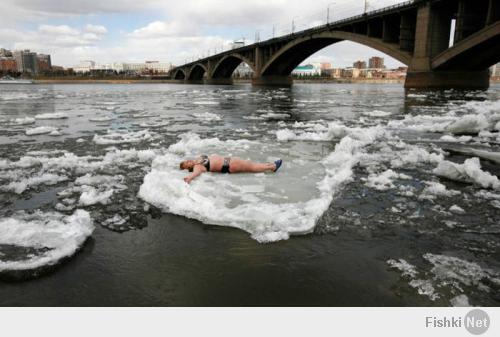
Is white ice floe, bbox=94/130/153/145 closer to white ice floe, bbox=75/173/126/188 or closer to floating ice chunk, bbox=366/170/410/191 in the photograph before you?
white ice floe, bbox=75/173/126/188

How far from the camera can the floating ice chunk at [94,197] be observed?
4.39 metres

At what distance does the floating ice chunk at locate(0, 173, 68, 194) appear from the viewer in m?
4.91

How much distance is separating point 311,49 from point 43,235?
6473cm

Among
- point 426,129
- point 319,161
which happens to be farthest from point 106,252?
point 426,129

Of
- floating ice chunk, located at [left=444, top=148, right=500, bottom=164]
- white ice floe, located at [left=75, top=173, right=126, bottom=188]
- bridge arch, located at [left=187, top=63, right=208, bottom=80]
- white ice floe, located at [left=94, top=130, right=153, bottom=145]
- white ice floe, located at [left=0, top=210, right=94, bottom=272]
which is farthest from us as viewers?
bridge arch, located at [left=187, top=63, right=208, bottom=80]

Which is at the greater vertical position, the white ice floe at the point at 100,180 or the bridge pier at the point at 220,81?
the bridge pier at the point at 220,81

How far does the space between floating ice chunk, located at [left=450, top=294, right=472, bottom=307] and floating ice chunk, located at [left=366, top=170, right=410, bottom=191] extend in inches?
95.7

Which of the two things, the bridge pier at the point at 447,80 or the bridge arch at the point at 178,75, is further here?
the bridge arch at the point at 178,75

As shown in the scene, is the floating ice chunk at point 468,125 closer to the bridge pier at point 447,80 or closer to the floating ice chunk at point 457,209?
the floating ice chunk at point 457,209

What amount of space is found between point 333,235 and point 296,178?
1938mm

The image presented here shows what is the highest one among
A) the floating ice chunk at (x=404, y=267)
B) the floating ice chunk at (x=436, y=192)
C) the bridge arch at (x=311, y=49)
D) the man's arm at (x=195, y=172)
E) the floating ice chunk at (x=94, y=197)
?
the bridge arch at (x=311, y=49)

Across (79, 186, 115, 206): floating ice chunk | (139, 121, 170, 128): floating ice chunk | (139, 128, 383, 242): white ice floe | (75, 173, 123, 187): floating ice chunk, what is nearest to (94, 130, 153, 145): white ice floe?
(139, 121, 170, 128): floating ice chunk

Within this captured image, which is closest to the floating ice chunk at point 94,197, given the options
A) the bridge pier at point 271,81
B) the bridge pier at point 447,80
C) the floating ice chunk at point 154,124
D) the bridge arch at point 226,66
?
the floating ice chunk at point 154,124

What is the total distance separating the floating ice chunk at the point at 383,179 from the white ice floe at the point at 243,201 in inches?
12.5
